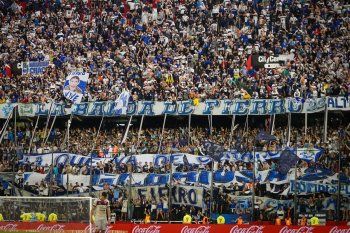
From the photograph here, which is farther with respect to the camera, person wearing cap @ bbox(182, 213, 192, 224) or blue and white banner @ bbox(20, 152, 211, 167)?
blue and white banner @ bbox(20, 152, 211, 167)

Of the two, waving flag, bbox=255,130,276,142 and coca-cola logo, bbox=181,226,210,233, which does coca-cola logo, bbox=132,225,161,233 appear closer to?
coca-cola logo, bbox=181,226,210,233

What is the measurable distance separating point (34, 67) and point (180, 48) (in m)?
11.3

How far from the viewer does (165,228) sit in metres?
34.6

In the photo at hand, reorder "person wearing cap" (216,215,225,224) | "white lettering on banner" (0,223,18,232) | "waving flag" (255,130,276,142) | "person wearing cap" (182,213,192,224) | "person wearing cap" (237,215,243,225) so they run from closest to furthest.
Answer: "white lettering on banner" (0,223,18,232), "person wearing cap" (237,215,243,225), "person wearing cap" (182,213,192,224), "person wearing cap" (216,215,225,224), "waving flag" (255,130,276,142)

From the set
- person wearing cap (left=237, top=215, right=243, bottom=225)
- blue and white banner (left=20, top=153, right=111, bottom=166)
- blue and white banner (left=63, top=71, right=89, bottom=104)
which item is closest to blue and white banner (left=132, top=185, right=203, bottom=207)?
person wearing cap (left=237, top=215, right=243, bottom=225)

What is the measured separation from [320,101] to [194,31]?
13.4 meters

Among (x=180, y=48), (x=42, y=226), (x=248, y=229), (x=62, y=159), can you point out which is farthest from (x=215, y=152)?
(x=180, y=48)

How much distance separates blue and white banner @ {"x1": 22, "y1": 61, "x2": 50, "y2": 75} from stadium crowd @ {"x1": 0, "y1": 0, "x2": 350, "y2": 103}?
0.43 meters

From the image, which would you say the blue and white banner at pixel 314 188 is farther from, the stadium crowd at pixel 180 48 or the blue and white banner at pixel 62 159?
the blue and white banner at pixel 62 159

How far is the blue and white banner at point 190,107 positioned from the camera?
43094mm

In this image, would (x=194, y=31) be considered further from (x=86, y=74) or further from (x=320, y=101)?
(x=320, y=101)

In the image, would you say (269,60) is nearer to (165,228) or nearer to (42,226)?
(165,228)

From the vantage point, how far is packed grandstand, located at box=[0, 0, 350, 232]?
3681 cm

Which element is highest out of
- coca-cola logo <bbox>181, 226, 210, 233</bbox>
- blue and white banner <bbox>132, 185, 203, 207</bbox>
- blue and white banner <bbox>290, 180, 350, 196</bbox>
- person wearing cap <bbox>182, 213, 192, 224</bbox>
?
blue and white banner <bbox>290, 180, 350, 196</bbox>
